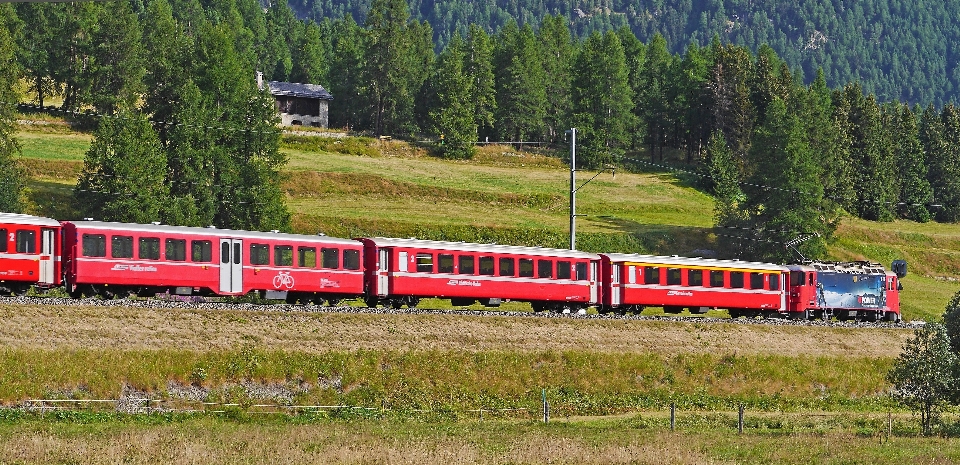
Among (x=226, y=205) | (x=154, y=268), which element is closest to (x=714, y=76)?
(x=226, y=205)

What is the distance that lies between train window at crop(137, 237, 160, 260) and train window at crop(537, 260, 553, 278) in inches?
690

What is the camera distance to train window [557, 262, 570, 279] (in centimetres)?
6072

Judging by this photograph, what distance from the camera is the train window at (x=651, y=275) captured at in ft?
207

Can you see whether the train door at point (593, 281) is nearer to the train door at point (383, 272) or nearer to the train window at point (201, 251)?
the train door at point (383, 272)

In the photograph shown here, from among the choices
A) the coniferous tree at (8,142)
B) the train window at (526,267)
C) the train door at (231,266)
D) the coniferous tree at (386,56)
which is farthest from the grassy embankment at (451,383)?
the coniferous tree at (386,56)

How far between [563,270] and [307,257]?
12712 mm

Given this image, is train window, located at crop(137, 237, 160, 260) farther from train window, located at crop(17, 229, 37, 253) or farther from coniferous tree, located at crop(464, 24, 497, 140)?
coniferous tree, located at crop(464, 24, 497, 140)

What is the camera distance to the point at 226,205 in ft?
261

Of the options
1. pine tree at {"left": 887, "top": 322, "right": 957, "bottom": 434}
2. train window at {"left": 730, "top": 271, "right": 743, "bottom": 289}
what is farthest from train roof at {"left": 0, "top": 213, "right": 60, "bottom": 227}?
train window at {"left": 730, "top": 271, "right": 743, "bottom": 289}

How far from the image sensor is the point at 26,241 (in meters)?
47.4

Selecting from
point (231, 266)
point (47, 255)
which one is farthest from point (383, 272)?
point (47, 255)

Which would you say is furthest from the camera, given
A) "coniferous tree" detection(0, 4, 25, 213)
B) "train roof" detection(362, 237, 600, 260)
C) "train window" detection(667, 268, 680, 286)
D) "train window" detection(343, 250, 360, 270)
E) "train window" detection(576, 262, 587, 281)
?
"coniferous tree" detection(0, 4, 25, 213)

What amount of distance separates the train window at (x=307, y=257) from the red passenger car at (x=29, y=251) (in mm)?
9380

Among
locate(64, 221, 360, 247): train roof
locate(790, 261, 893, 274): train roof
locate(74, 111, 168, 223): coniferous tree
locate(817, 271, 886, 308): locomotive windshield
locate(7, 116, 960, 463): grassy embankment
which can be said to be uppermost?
locate(74, 111, 168, 223): coniferous tree
